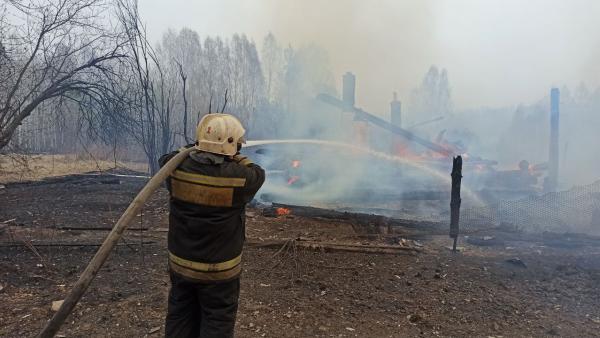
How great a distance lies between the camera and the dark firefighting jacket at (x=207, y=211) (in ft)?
7.13

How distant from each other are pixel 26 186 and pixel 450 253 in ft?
36.7

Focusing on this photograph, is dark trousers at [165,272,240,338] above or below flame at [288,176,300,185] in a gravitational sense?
below

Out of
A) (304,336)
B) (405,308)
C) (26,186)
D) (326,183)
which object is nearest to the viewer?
(304,336)

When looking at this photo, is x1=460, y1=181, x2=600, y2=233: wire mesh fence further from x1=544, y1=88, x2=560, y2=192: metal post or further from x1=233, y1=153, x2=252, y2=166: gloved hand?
x1=233, y1=153, x2=252, y2=166: gloved hand

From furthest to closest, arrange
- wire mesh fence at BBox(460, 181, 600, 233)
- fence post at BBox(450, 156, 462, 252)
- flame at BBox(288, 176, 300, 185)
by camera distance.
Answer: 1. flame at BBox(288, 176, 300, 185)
2. wire mesh fence at BBox(460, 181, 600, 233)
3. fence post at BBox(450, 156, 462, 252)

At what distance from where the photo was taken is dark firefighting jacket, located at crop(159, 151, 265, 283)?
2174 millimetres

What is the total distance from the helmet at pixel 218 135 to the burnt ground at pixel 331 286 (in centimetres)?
188

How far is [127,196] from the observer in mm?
9641

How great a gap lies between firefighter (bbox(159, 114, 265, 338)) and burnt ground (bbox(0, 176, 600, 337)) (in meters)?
1.21

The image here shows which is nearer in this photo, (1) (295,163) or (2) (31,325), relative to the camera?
(2) (31,325)

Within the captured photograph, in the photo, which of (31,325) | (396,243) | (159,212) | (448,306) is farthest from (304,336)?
(159,212)

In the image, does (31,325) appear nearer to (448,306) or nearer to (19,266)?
(19,266)

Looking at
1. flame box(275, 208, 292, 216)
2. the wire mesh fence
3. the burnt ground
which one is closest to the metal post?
the wire mesh fence

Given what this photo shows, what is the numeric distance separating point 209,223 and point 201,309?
1.82ft
